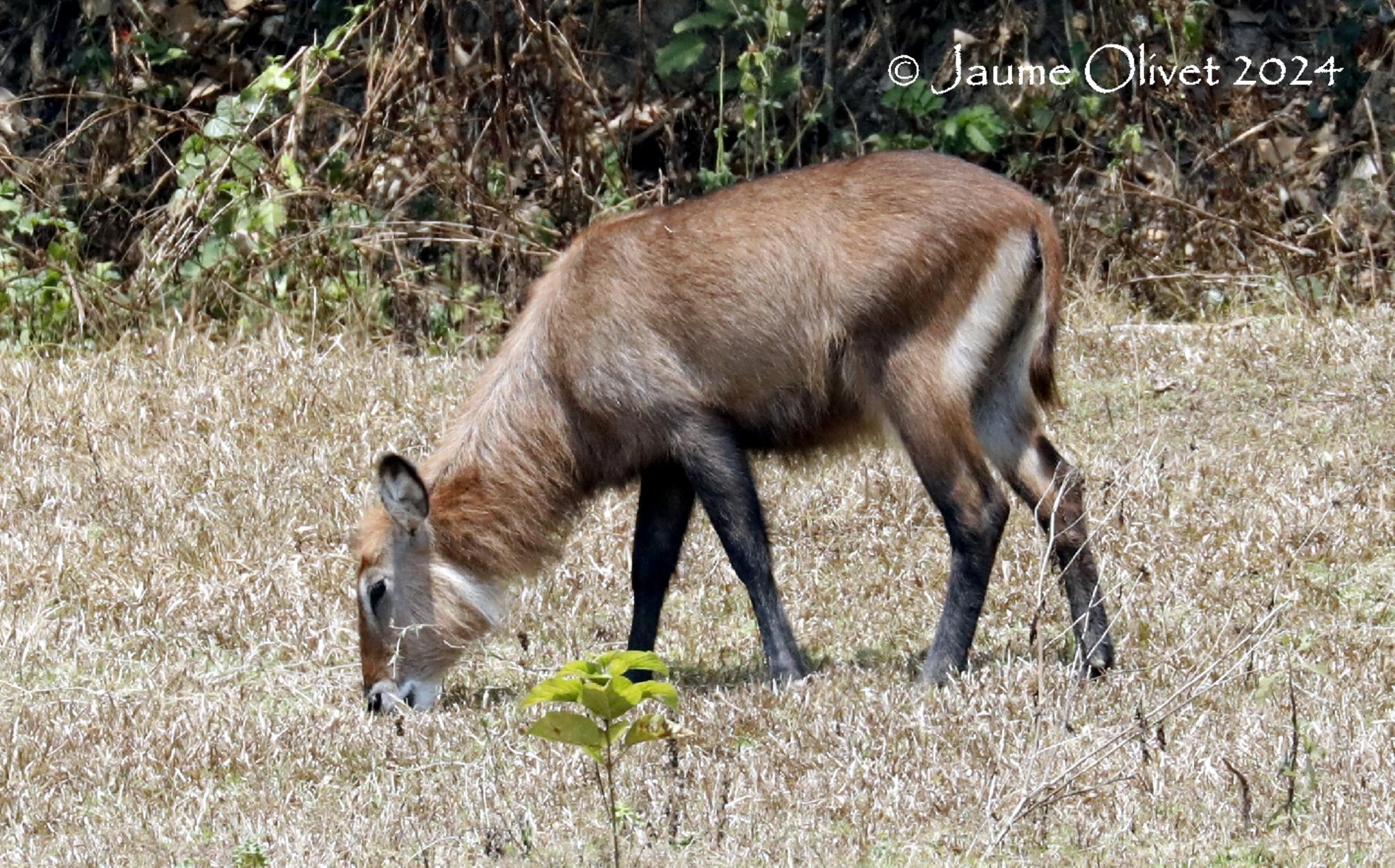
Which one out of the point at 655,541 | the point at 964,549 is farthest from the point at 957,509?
the point at 655,541

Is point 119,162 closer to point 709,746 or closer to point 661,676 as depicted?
point 661,676

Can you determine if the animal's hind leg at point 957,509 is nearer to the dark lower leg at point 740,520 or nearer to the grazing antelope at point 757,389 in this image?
the grazing antelope at point 757,389

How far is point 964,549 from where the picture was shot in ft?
16.7

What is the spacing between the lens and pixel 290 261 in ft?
30.1

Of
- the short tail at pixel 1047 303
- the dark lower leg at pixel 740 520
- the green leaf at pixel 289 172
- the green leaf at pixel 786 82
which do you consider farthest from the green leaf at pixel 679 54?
the dark lower leg at pixel 740 520

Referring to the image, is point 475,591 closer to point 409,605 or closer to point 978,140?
point 409,605

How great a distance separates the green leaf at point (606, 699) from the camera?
10.7 ft

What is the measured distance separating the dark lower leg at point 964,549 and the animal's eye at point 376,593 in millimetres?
1422

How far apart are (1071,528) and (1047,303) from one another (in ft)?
1.98

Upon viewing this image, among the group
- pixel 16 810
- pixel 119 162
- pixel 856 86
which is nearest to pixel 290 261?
pixel 119 162

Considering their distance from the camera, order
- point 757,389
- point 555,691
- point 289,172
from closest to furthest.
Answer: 1. point 555,691
2. point 757,389
3. point 289,172

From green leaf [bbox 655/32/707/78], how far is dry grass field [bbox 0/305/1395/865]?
2077 millimetres

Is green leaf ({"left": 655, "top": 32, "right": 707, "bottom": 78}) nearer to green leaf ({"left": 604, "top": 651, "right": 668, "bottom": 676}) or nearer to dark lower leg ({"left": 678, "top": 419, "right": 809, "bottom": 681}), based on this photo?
dark lower leg ({"left": 678, "top": 419, "right": 809, "bottom": 681})

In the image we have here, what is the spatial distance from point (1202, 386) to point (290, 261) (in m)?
4.15
